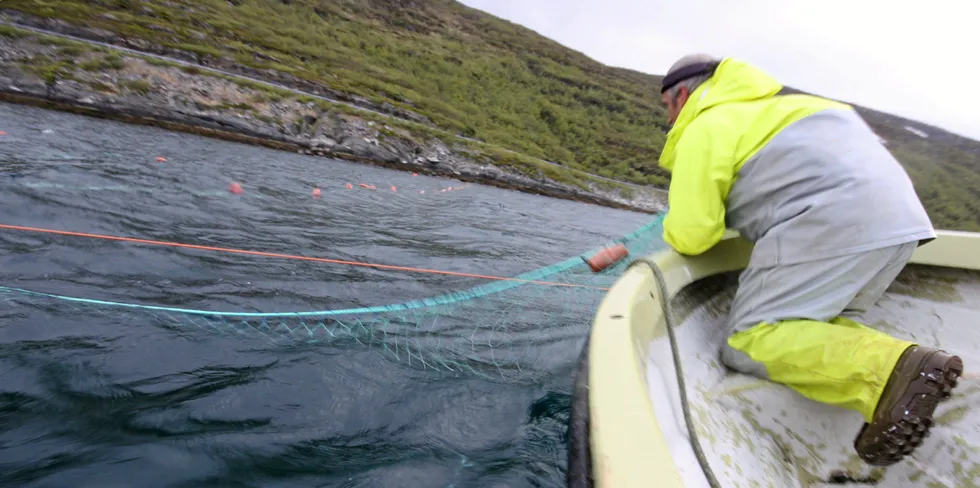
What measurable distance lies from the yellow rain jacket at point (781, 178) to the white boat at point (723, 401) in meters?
0.63

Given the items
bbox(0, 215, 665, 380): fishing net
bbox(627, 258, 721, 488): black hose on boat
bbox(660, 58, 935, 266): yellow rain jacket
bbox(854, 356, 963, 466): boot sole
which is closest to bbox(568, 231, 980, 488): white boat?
bbox(627, 258, 721, 488): black hose on boat

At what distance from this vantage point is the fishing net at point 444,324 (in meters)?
3.73

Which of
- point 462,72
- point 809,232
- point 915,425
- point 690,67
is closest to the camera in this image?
point 915,425

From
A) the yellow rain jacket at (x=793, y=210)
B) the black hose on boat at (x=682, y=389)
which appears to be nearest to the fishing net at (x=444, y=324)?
the black hose on boat at (x=682, y=389)

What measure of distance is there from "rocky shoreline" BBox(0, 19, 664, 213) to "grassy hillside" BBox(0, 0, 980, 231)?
31.4 ft

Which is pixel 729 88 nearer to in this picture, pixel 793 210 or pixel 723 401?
pixel 793 210

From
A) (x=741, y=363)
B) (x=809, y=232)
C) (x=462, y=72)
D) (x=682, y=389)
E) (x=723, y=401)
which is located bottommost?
(x=723, y=401)

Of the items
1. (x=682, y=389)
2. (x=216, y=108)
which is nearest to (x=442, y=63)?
(x=216, y=108)

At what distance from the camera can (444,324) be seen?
451cm

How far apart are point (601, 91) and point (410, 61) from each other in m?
53.2

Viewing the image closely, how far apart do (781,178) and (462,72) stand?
102m

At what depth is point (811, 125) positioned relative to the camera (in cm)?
285

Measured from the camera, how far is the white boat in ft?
5.62

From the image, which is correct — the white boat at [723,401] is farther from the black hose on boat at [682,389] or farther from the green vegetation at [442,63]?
the green vegetation at [442,63]
